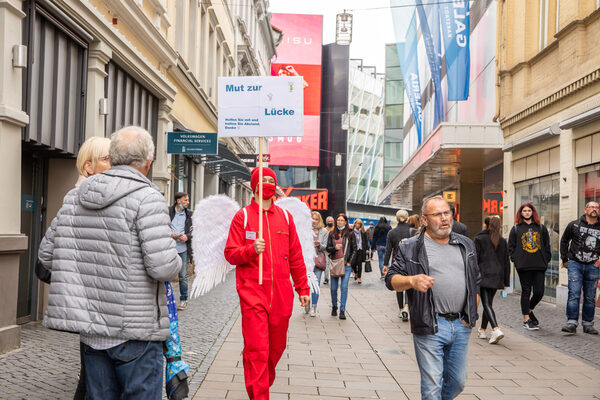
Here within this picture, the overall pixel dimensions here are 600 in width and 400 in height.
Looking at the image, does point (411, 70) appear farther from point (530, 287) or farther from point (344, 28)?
point (530, 287)

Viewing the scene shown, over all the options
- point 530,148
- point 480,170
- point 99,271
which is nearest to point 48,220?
point 99,271

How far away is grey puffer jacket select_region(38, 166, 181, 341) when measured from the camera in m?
2.98

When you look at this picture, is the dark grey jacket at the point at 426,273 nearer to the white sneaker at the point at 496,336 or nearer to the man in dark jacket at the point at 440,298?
the man in dark jacket at the point at 440,298

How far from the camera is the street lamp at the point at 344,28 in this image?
19219 mm

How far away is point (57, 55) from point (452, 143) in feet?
39.9

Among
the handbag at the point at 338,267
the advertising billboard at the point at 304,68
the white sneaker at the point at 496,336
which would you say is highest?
the advertising billboard at the point at 304,68

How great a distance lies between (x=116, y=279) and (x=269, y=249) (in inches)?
92.9

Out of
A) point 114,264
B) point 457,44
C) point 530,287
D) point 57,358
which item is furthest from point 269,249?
point 457,44

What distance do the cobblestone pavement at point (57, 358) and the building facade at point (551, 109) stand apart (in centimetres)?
678

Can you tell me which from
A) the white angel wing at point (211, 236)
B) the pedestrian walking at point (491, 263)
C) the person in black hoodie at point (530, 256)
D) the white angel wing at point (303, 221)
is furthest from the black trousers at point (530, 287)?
the white angel wing at point (211, 236)

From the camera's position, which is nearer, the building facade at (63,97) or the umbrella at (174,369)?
the umbrella at (174,369)

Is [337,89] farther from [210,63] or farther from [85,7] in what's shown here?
[85,7]

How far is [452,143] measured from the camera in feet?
60.6

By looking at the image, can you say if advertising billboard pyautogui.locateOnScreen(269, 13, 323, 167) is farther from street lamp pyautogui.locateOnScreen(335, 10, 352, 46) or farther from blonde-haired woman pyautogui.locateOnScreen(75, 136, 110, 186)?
blonde-haired woman pyautogui.locateOnScreen(75, 136, 110, 186)
